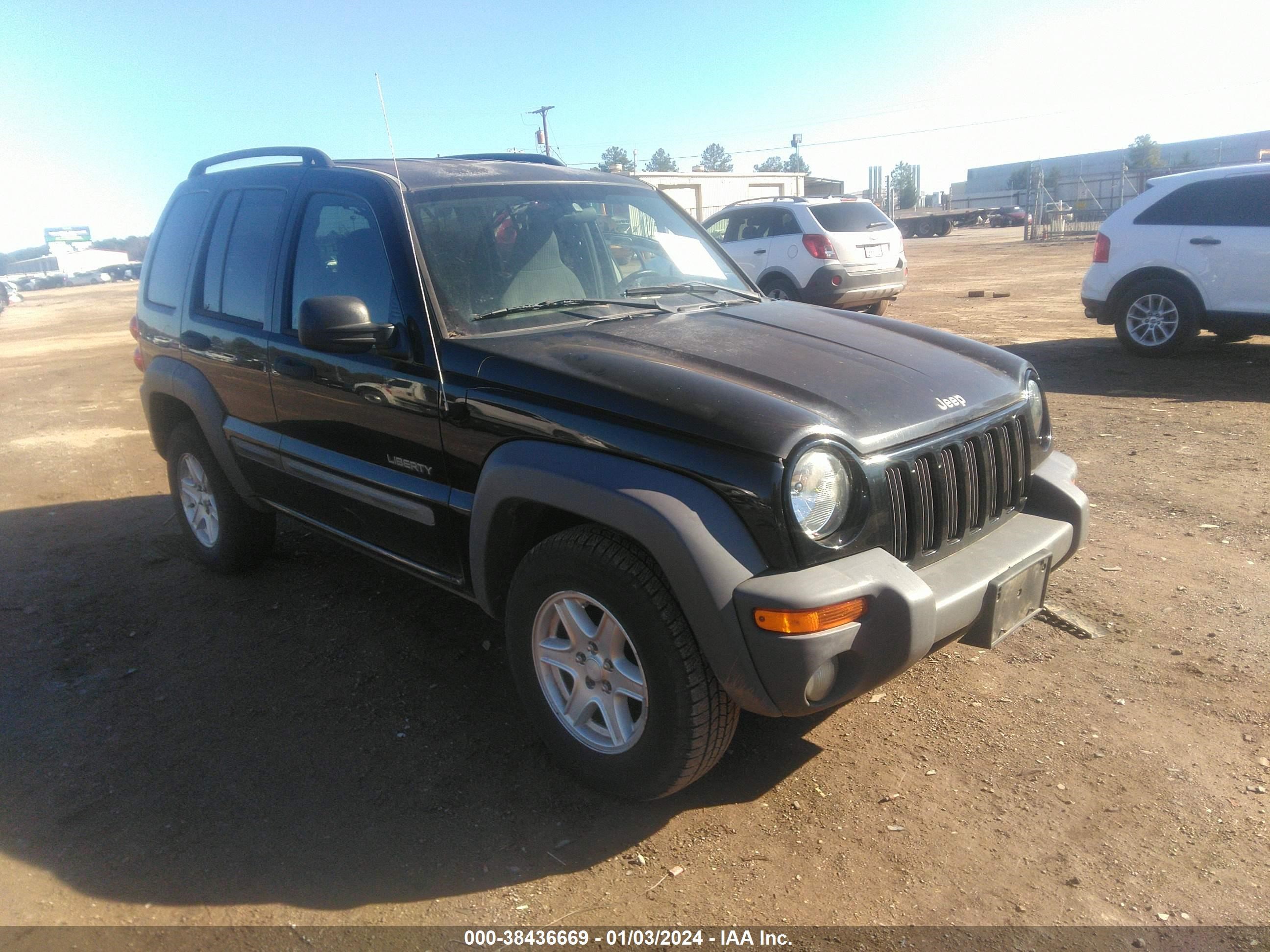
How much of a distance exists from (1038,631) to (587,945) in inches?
96.4

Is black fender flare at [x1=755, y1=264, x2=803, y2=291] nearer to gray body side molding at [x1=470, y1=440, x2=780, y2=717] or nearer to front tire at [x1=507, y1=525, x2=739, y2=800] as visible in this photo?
front tire at [x1=507, y1=525, x2=739, y2=800]

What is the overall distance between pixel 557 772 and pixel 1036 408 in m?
2.15

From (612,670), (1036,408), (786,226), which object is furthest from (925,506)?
(786,226)

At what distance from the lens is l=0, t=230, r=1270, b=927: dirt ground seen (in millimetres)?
2557

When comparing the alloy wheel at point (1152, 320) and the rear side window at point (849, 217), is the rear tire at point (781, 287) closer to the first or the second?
the rear side window at point (849, 217)

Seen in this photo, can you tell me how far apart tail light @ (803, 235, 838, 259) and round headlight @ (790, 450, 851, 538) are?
9.76 meters

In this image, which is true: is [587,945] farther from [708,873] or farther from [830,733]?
[830,733]

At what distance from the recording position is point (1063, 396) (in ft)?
26.8

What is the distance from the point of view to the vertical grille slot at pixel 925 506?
274cm

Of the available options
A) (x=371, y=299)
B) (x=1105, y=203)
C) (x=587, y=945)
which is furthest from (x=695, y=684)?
(x=1105, y=203)

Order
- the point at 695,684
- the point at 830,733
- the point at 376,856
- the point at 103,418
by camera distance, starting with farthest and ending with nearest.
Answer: the point at 103,418 → the point at 830,733 → the point at 376,856 → the point at 695,684

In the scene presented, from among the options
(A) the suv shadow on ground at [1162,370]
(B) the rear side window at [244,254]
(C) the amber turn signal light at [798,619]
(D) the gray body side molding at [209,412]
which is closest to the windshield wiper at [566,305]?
(B) the rear side window at [244,254]

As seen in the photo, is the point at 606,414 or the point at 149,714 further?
the point at 149,714

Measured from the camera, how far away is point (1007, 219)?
53062mm
